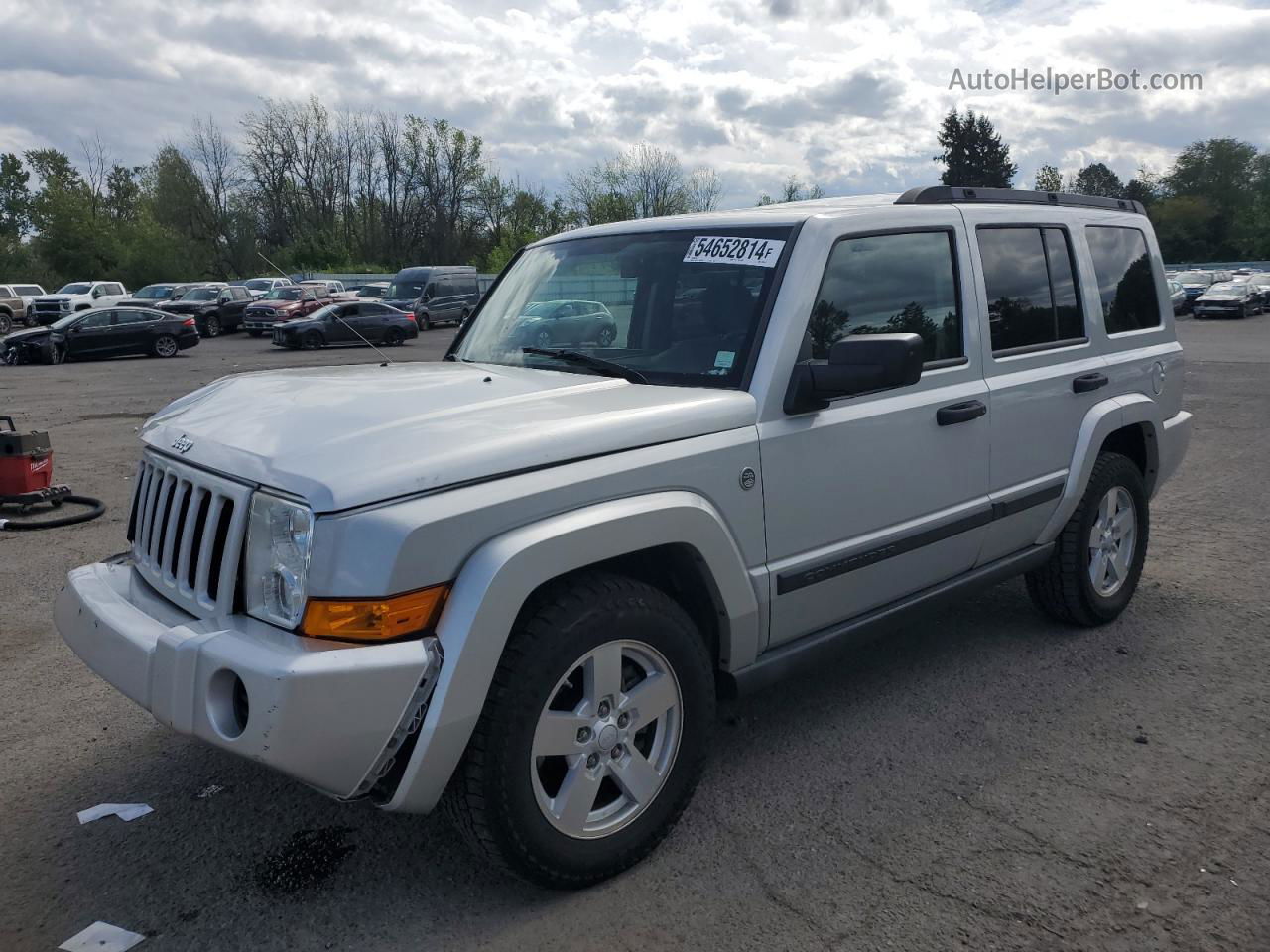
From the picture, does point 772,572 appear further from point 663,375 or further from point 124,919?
point 124,919

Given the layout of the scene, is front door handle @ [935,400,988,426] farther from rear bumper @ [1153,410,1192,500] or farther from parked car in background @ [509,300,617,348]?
rear bumper @ [1153,410,1192,500]

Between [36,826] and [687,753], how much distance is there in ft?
6.94

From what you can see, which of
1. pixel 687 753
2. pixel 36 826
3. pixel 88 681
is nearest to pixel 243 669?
pixel 687 753

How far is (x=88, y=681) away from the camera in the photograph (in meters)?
4.53

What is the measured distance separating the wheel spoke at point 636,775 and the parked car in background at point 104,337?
90.4 feet

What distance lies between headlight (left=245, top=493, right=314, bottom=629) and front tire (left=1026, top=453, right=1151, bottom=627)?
3.51 m

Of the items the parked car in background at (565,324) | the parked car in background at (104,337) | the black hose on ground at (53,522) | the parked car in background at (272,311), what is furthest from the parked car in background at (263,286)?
the parked car in background at (565,324)

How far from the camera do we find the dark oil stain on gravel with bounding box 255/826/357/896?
2973 mm

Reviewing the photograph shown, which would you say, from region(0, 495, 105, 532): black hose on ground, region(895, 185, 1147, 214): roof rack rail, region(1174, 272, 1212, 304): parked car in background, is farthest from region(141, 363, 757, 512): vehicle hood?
region(1174, 272, 1212, 304): parked car in background

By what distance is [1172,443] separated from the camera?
209 inches

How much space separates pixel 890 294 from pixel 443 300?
38142 mm

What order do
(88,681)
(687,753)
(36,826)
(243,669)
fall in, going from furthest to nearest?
1. (88,681)
2. (36,826)
3. (687,753)
4. (243,669)

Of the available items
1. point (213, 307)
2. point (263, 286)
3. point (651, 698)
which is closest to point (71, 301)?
point (213, 307)

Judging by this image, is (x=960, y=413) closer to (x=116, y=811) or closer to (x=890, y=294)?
(x=890, y=294)
